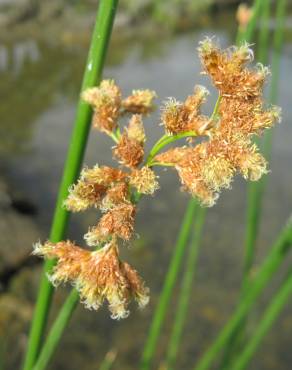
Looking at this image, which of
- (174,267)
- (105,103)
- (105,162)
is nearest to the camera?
(105,103)

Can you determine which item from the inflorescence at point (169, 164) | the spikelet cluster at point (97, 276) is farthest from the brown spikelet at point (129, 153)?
the spikelet cluster at point (97, 276)

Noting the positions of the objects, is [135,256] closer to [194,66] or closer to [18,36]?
[194,66]

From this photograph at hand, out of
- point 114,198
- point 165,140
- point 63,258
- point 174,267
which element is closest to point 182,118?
point 165,140

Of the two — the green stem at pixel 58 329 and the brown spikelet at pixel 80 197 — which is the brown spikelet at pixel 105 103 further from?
the green stem at pixel 58 329

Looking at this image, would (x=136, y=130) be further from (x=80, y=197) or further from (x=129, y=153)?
(x=80, y=197)

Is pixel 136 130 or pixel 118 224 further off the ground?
pixel 136 130

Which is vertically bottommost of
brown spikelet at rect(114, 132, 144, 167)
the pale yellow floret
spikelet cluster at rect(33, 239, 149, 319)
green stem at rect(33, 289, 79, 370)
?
green stem at rect(33, 289, 79, 370)

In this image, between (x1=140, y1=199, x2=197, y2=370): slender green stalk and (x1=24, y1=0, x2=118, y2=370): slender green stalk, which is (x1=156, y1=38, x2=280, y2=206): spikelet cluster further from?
(x1=140, y1=199, x2=197, y2=370): slender green stalk

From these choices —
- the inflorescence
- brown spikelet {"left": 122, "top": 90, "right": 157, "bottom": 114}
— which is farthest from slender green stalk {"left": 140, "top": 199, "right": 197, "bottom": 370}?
the inflorescence
